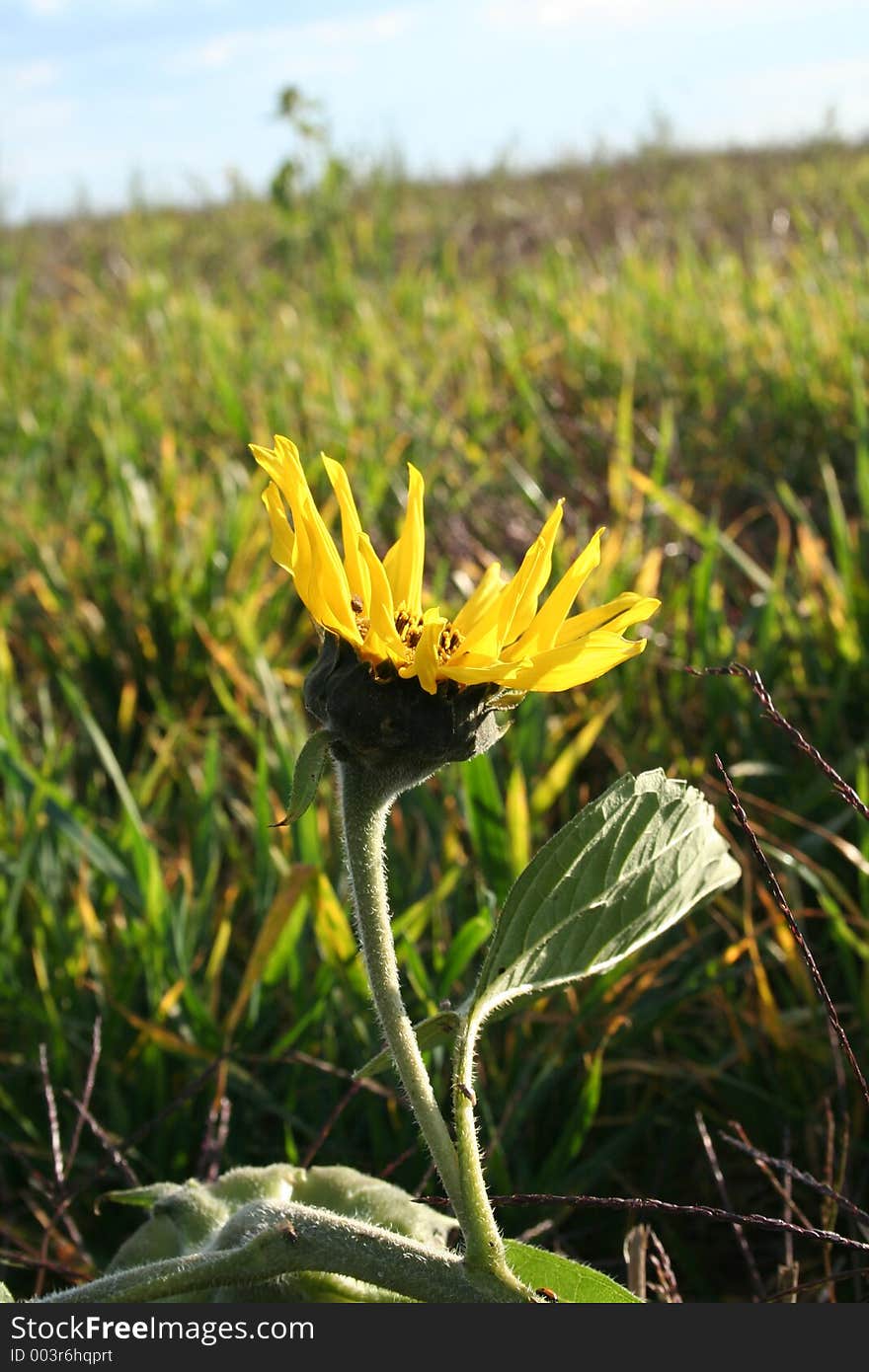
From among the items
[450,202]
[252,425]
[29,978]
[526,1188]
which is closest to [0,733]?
[29,978]

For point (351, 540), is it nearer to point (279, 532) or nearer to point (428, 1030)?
point (279, 532)

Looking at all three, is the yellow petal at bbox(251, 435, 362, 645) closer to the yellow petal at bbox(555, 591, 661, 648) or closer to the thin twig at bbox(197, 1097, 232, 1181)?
the yellow petal at bbox(555, 591, 661, 648)

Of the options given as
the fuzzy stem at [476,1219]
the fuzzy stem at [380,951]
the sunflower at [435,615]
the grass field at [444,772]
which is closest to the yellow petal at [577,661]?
the sunflower at [435,615]

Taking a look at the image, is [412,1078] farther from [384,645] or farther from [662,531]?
[662,531]

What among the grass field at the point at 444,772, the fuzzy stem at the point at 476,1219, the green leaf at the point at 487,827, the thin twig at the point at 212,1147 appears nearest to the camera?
the fuzzy stem at the point at 476,1219

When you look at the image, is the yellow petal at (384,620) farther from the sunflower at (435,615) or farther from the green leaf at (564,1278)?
the green leaf at (564,1278)

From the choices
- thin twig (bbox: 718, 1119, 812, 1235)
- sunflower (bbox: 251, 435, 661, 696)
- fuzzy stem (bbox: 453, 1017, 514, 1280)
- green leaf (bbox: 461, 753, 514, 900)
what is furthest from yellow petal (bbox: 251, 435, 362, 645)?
green leaf (bbox: 461, 753, 514, 900)
